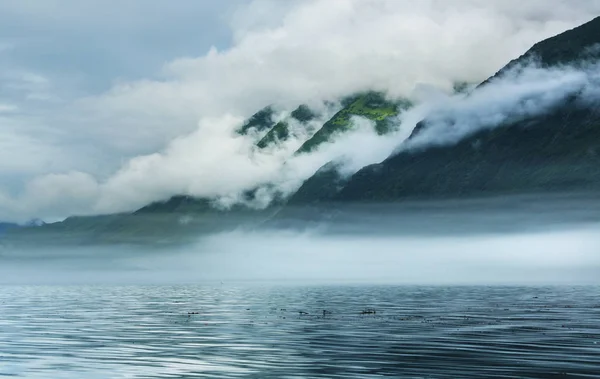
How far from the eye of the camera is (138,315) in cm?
14175

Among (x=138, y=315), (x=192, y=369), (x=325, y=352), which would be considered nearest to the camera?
(x=192, y=369)

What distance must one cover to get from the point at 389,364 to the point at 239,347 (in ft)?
65.4

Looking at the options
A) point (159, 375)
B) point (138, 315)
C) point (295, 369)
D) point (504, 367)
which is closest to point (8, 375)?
point (159, 375)

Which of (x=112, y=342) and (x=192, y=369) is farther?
(x=112, y=342)

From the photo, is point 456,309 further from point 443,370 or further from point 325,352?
point 443,370

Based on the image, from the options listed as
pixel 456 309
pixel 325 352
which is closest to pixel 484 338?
pixel 325 352

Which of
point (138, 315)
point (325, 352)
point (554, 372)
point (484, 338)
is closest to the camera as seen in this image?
point (554, 372)

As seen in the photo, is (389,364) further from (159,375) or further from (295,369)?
(159,375)

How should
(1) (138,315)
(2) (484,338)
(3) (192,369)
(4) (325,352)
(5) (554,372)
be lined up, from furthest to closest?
(1) (138,315) → (2) (484,338) → (4) (325,352) → (3) (192,369) → (5) (554,372)

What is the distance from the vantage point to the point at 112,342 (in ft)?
293

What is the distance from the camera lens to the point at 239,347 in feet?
272

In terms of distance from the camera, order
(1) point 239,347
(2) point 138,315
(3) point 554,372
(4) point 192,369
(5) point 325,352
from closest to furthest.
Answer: (3) point 554,372, (4) point 192,369, (5) point 325,352, (1) point 239,347, (2) point 138,315

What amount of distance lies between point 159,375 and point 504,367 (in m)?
25.5

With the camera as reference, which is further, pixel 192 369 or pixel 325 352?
pixel 325 352
